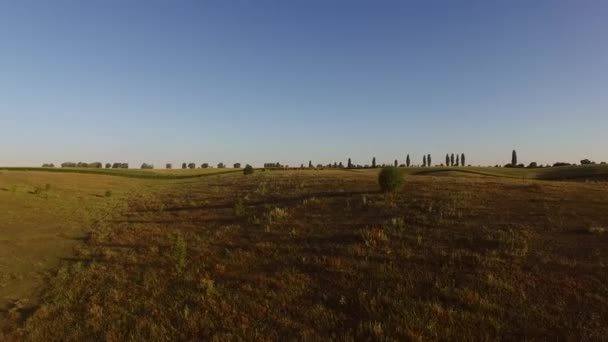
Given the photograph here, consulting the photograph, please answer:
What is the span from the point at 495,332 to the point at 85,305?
9.78 meters

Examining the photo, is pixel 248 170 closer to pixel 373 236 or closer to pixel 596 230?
pixel 373 236

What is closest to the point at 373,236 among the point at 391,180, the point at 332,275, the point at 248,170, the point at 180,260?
the point at 332,275

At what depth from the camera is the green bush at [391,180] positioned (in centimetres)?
2359

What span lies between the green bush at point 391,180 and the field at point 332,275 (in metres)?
4.19

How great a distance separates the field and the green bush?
4.19m

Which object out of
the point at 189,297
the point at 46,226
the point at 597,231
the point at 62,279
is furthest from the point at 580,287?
the point at 46,226

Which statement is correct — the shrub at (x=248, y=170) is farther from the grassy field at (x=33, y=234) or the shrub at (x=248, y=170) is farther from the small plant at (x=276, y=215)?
the small plant at (x=276, y=215)

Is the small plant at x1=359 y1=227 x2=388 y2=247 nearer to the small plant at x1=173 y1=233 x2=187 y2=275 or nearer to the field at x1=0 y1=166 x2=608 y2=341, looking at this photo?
the field at x1=0 y1=166 x2=608 y2=341

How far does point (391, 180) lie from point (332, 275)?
46.1ft

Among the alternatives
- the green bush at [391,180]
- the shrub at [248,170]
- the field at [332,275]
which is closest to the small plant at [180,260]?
the field at [332,275]

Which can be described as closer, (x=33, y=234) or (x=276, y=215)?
(x=33, y=234)

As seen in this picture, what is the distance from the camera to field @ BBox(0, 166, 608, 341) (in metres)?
7.95

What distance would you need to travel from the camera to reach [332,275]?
34.6 feet

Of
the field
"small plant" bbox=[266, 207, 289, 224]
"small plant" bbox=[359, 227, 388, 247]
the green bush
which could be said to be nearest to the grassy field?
the field
